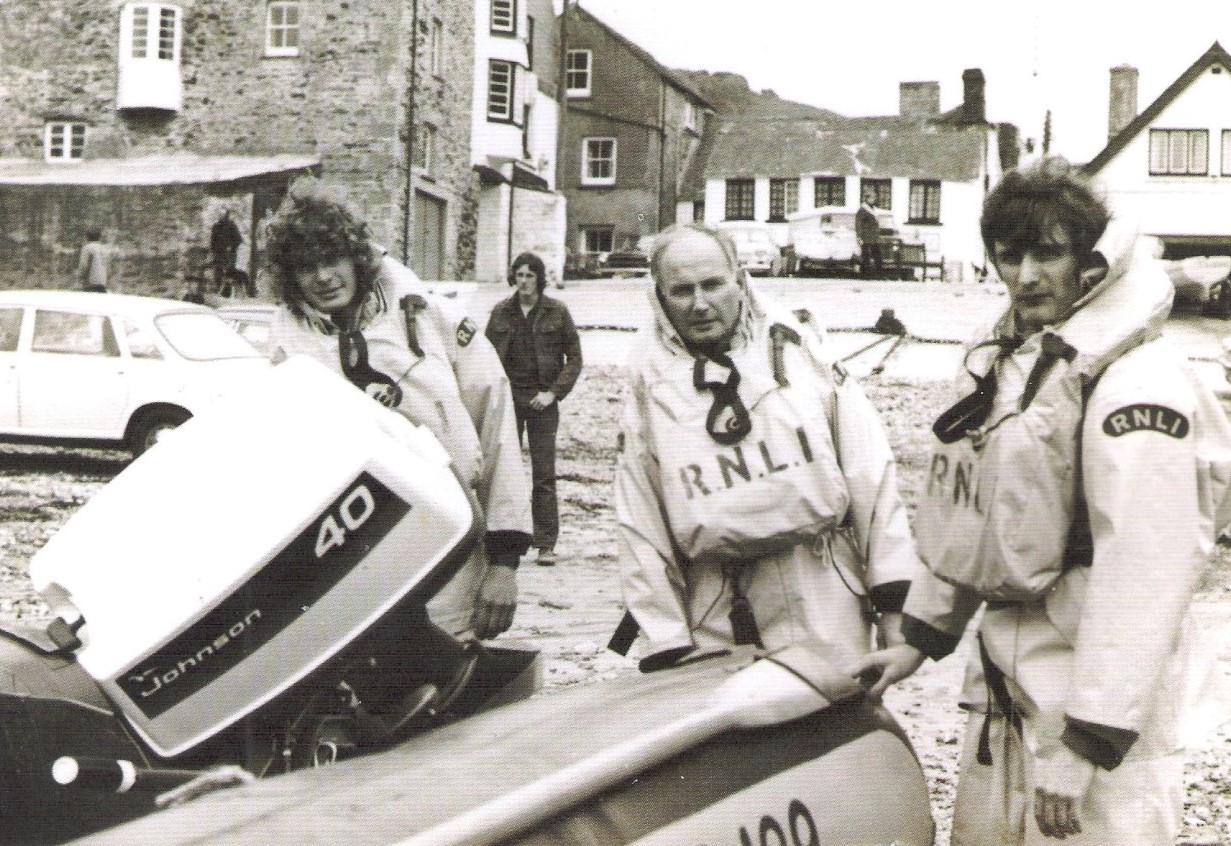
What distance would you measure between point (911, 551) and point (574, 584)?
6559 millimetres

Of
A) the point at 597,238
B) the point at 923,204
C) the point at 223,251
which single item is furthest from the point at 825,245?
the point at 597,238

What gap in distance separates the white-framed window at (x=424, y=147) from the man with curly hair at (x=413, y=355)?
3127cm

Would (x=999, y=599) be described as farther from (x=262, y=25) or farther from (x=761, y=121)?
(x=761, y=121)

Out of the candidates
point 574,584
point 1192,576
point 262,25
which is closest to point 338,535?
point 1192,576

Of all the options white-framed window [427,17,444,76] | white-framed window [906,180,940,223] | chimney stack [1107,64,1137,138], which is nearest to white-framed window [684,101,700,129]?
white-framed window [906,180,940,223]

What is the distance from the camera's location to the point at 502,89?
43594mm

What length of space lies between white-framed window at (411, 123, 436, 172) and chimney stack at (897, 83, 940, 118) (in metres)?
25.3

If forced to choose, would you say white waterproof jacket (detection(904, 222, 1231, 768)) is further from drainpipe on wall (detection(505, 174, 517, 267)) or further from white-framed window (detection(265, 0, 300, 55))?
drainpipe on wall (detection(505, 174, 517, 267))

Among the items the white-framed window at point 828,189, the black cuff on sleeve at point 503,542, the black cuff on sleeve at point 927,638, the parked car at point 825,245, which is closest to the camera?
the black cuff on sleeve at point 927,638

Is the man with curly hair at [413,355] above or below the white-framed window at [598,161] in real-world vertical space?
below

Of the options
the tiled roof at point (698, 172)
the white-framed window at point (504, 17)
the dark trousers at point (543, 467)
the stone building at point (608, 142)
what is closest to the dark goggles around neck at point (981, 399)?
the dark trousers at point (543, 467)

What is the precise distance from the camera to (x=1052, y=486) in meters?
2.55

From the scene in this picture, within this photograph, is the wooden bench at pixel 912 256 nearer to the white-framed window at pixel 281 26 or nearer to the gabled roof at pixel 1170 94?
the gabled roof at pixel 1170 94

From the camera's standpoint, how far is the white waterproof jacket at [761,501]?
312 cm
